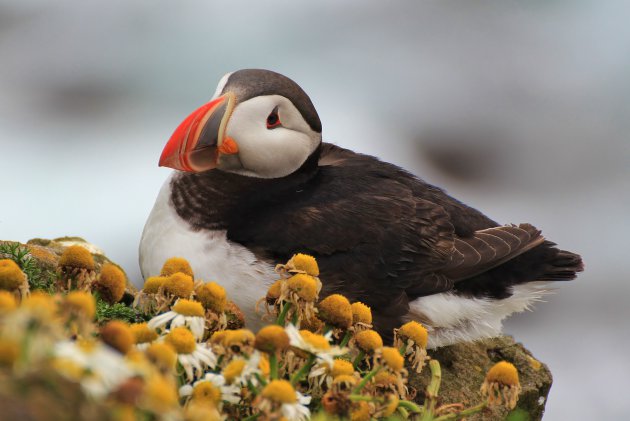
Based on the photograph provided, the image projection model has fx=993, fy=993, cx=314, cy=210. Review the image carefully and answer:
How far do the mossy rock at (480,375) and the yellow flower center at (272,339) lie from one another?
66.5 inches

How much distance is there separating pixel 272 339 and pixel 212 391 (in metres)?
0.21

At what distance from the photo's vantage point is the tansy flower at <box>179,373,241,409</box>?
2.47m

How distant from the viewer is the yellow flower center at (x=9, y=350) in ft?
5.34

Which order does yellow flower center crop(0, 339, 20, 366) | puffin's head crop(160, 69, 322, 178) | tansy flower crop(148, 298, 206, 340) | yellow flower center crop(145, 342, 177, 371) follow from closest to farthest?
yellow flower center crop(0, 339, 20, 366) < yellow flower center crop(145, 342, 177, 371) < tansy flower crop(148, 298, 206, 340) < puffin's head crop(160, 69, 322, 178)

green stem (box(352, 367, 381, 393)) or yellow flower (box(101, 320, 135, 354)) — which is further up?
yellow flower (box(101, 320, 135, 354))

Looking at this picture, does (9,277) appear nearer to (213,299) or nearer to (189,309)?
(189,309)

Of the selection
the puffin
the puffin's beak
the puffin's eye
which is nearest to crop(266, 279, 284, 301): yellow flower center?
the puffin

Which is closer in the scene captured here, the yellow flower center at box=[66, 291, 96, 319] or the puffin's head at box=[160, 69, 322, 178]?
the yellow flower center at box=[66, 291, 96, 319]

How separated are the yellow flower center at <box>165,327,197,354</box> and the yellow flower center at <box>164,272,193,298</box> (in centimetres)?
34

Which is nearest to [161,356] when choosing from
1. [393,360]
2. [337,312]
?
[393,360]

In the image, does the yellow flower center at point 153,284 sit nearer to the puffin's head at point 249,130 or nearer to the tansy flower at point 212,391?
the tansy flower at point 212,391

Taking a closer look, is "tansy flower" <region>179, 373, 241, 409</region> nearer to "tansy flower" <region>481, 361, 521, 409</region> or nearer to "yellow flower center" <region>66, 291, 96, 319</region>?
"yellow flower center" <region>66, 291, 96, 319</region>

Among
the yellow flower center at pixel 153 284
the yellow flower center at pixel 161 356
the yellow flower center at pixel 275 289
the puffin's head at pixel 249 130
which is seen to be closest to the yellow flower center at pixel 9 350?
the yellow flower center at pixel 161 356

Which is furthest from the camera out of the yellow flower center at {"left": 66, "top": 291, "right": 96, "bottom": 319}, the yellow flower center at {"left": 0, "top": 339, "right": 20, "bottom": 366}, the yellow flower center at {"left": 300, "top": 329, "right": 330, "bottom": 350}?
the yellow flower center at {"left": 300, "top": 329, "right": 330, "bottom": 350}
